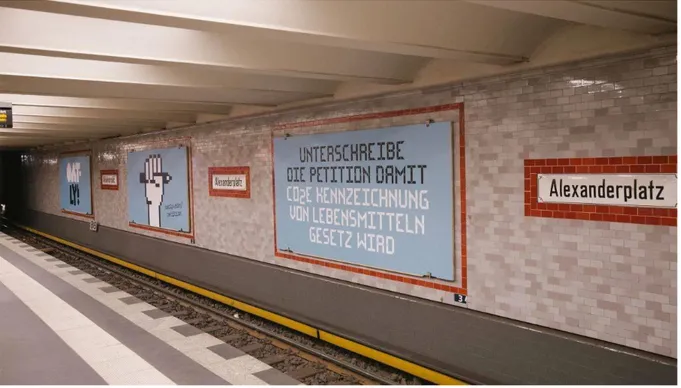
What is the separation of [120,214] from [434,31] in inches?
426

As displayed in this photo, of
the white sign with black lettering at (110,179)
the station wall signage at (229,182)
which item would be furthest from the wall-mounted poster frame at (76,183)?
the station wall signage at (229,182)

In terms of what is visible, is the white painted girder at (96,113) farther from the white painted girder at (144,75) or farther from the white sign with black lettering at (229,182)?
the white painted girder at (144,75)

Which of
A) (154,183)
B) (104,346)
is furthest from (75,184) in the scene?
(104,346)

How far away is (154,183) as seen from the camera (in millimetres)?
11016

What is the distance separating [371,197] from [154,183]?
639 cm

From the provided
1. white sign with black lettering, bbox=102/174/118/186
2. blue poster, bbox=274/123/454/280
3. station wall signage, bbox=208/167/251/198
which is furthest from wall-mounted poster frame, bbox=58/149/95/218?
blue poster, bbox=274/123/454/280

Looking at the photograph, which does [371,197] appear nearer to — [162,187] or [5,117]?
[5,117]

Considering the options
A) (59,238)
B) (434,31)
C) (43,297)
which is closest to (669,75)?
(434,31)

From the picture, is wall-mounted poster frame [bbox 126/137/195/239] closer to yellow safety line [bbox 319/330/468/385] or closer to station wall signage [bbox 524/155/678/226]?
yellow safety line [bbox 319/330/468/385]

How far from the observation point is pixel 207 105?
798 cm

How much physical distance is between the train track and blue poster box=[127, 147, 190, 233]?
1261mm

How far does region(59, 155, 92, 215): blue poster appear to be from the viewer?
48.2 feet

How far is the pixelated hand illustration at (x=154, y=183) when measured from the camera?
10734 mm

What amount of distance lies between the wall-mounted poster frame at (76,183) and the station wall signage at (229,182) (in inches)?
271
